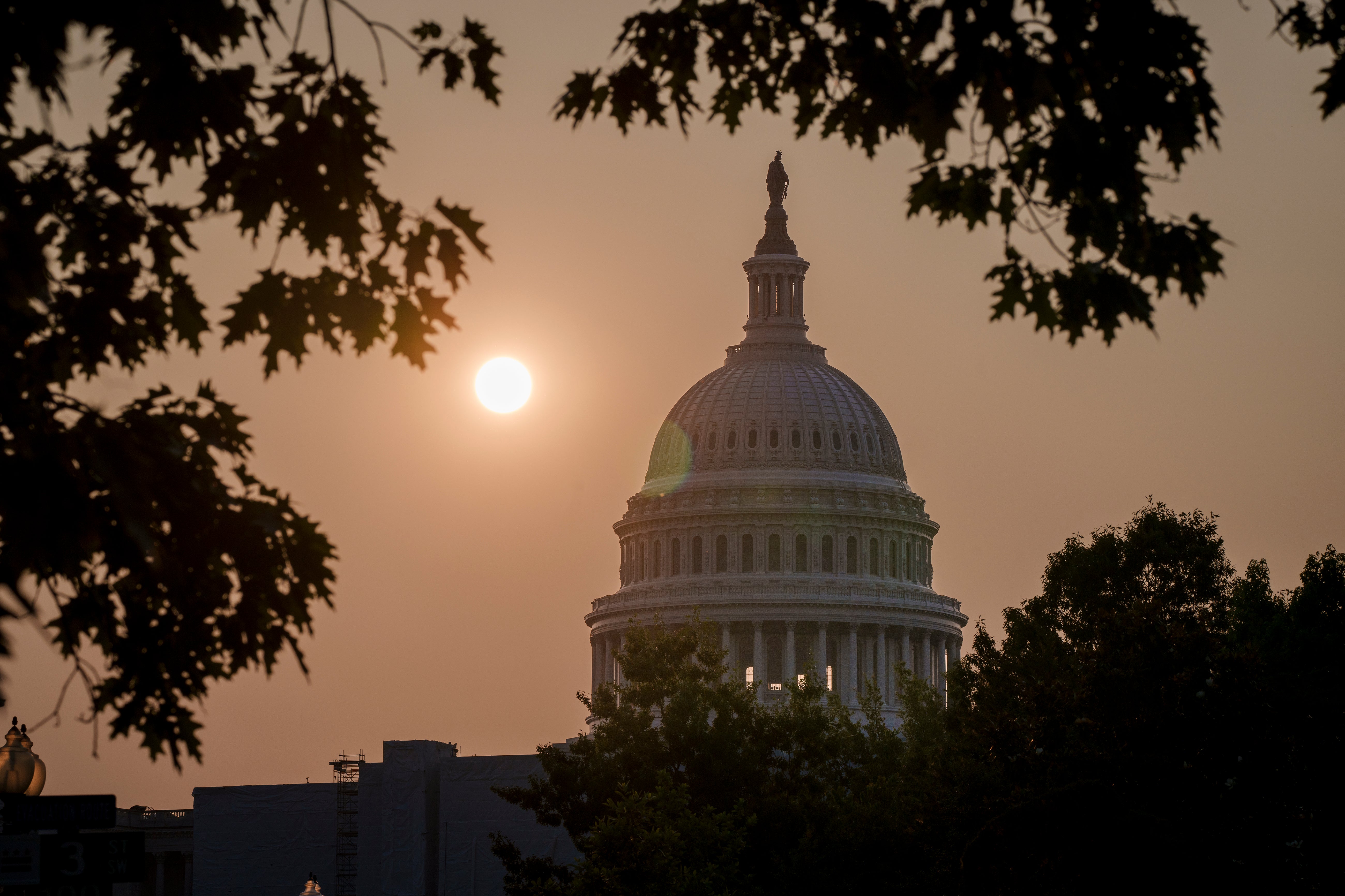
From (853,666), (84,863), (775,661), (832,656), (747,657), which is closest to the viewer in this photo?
(84,863)

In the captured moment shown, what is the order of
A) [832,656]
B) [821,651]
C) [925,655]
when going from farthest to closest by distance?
[925,655] < [832,656] < [821,651]

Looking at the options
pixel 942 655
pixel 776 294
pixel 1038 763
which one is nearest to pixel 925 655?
pixel 942 655

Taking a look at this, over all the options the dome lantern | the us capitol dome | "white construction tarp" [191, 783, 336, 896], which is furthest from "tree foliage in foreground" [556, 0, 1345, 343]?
the dome lantern

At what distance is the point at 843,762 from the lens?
76.9 metres

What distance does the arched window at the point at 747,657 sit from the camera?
507ft

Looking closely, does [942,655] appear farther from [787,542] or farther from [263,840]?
[263,840]

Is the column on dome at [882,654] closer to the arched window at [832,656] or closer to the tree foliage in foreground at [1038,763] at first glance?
the arched window at [832,656]

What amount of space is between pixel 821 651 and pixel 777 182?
161ft

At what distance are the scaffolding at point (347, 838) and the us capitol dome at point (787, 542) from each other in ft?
135

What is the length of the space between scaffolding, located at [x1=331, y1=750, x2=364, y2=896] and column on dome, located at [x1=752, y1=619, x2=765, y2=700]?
43474mm

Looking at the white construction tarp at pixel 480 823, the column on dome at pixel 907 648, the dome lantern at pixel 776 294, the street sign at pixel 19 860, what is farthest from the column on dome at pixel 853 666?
the street sign at pixel 19 860

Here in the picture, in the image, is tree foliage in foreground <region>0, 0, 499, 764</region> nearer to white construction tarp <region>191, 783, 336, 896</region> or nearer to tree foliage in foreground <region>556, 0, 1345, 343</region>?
tree foliage in foreground <region>556, 0, 1345, 343</region>

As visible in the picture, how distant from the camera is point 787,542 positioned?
15775cm

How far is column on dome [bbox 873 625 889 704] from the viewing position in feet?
505
